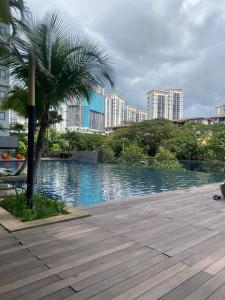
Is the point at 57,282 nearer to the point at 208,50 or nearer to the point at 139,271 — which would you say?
the point at 139,271

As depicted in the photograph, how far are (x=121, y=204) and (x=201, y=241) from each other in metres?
2.27

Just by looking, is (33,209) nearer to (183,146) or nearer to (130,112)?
(183,146)

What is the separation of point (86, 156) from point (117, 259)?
85.1 feet

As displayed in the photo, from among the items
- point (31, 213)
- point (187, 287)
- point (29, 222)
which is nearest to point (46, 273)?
point (187, 287)

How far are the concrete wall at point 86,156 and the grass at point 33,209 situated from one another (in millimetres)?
21851

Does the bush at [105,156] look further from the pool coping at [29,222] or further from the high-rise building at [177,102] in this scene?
the high-rise building at [177,102]

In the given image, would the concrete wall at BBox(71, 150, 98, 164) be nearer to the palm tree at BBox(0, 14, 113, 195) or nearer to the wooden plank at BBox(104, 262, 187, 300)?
the palm tree at BBox(0, 14, 113, 195)

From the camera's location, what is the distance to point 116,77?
555cm

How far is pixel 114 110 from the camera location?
194 feet

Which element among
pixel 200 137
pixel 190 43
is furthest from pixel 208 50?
pixel 200 137

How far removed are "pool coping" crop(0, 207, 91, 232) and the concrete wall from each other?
2223 centimetres

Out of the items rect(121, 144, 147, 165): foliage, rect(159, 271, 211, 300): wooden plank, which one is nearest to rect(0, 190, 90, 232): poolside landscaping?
rect(159, 271, 211, 300): wooden plank

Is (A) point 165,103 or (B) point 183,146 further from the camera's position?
(A) point 165,103

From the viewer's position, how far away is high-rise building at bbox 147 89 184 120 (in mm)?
55406
